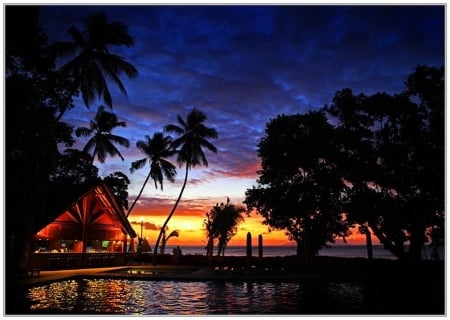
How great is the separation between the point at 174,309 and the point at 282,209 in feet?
43.6

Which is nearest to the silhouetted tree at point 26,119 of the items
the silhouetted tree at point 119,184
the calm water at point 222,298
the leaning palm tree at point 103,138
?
the calm water at point 222,298

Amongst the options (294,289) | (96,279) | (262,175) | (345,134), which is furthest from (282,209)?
(96,279)

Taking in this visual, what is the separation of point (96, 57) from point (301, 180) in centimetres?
1339

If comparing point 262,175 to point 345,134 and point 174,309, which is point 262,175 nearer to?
point 345,134

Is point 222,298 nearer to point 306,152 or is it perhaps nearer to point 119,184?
point 306,152

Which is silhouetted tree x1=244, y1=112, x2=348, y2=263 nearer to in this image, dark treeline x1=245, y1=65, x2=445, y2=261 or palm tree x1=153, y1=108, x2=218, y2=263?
dark treeline x1=245, y1=65, x2=445, y2=261

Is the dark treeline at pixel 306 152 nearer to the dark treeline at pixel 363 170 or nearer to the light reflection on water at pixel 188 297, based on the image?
the dark treeline at pixel 363 170

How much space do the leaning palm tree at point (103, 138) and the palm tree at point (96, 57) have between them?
1701 cm

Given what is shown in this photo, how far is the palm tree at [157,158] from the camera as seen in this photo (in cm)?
3966

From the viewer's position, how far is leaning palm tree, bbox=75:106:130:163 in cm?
3728

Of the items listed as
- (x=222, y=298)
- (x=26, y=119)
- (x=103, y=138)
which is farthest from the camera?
(x=103, y=138)

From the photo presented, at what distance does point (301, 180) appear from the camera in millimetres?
24172

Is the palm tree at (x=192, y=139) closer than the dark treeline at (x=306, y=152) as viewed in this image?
No

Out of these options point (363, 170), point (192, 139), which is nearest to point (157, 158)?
point (192, 139)
